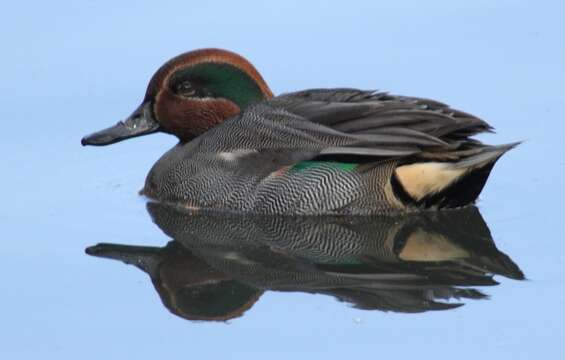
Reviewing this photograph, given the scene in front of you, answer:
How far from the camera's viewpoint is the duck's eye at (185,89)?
12219 mm

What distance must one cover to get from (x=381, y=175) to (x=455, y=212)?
0.57 metres

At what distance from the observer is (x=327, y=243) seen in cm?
1084

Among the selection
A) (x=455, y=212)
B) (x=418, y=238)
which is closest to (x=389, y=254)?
(x=418, y=238)

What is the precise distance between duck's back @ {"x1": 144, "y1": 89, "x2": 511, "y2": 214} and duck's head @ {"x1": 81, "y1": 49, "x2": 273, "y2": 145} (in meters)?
0.45

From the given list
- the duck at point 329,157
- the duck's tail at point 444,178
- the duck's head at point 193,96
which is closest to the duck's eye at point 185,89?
the duck's head at point 193,96

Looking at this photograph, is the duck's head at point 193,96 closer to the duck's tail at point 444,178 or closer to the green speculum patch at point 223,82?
the green speculum patch at point 223,82

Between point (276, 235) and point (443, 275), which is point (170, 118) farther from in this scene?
point (443, 275)

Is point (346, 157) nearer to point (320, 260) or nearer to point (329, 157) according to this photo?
point (329, 157)

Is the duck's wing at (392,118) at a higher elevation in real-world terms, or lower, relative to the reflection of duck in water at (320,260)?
higher

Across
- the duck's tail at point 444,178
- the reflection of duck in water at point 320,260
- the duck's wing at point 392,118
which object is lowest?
the reflection of duck in water at point 320,260

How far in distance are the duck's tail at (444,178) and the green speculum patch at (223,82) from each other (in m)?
1.45

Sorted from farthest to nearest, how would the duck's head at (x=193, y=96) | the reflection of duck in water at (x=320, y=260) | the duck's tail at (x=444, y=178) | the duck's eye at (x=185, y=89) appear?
the duck's eye at (x=185, y=89), the duck's head at (x=193, y=96), the duck's tail at (x=444, y=178), the reflection of duck in water at (x=320, y=260)

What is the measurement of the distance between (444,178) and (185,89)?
2111 millimetres

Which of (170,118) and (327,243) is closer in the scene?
(327,243)
